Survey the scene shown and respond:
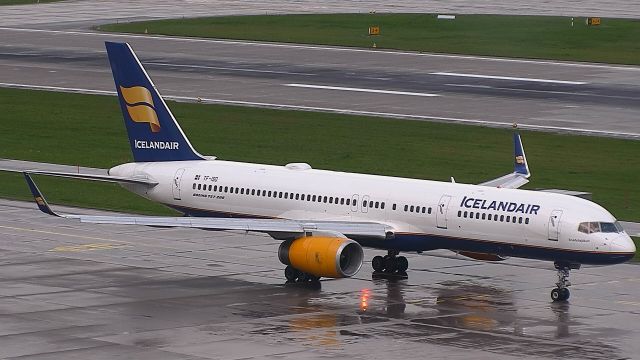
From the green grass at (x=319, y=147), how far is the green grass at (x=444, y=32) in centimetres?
3388

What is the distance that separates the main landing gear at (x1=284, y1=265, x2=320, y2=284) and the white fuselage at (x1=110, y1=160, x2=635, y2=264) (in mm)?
2240

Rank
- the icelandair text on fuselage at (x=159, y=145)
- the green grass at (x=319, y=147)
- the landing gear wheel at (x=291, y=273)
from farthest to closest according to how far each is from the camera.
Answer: the green grass at (x=319, y=147) < the icelandair text on fuselage at (x=159, y=145) < the landing gear wheel at (x=291, y=273)

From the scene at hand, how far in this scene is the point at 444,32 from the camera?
134500 mm

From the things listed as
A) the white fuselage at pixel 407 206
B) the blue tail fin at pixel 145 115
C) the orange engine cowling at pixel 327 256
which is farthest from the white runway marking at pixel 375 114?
the orange engine cowling at pixel 327 256

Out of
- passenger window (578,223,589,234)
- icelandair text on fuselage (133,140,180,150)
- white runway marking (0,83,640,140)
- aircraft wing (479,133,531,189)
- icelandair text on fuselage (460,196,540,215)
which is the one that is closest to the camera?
passenger window (578,223,589,234)

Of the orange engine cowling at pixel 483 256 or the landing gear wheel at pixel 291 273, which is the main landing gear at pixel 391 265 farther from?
the landing gear wheel at pixel 291 273

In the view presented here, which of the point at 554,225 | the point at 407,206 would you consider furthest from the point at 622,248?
the point at 407,206

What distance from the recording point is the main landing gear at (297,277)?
5106cm

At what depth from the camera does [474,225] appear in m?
49.7

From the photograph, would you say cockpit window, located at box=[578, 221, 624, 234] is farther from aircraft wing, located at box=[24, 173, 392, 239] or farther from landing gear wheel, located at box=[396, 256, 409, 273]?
landing gear wheel, located at box=[396, 256, 409, 273]

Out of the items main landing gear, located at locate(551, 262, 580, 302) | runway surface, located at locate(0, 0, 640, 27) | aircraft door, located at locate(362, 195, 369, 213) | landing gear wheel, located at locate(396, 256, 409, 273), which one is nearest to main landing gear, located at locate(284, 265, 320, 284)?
aircraft door, located at locate(362, 195, 369, 213)

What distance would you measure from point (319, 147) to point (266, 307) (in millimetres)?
35540

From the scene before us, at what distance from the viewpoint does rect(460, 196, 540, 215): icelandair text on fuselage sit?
48938 mm

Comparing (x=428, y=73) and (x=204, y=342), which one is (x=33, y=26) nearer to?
(x=428, y=73)
